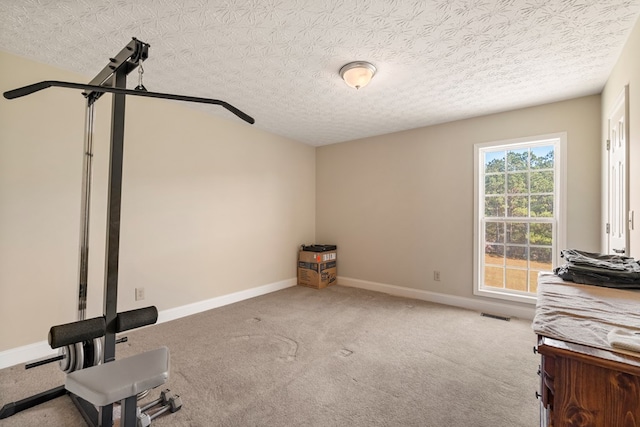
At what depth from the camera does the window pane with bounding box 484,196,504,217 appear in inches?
140

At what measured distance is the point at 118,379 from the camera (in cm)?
124

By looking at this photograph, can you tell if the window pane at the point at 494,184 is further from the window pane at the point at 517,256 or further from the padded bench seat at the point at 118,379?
the padded bench seat at the point at 118,379

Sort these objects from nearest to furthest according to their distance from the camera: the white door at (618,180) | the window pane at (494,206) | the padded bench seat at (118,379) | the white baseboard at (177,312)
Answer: the padded bench seat at (118,379) → the white door at (618,180) → the white baseboard at (177,312) → the window pane at (494,206)

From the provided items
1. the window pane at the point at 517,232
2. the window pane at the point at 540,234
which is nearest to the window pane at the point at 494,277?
the window pane at the point at 517,232

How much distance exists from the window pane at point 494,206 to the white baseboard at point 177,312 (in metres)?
2.98

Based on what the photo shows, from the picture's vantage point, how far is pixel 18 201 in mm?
2264

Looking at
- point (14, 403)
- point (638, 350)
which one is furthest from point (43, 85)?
point (638, 350)

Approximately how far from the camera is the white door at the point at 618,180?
212cm

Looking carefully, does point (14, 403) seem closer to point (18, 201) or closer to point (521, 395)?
point (18, 201)

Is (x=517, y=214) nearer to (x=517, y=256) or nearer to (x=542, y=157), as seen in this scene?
(x=517, y=256)

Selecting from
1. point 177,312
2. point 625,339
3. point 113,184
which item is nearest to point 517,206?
point 625,339

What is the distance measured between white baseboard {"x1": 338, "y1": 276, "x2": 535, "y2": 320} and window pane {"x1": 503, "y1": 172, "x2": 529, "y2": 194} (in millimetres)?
1348

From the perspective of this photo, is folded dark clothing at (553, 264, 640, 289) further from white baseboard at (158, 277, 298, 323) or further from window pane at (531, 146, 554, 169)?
white baseboard at (158, 277, 298, 323)

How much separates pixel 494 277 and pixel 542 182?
1.24m
